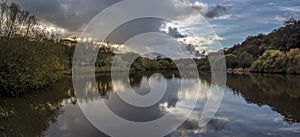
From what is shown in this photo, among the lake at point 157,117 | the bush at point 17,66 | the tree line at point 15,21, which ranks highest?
the tree line at point 15,21

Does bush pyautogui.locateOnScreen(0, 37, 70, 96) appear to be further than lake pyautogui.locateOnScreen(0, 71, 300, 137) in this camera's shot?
Yes

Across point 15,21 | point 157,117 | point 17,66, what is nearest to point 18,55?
point 17,66

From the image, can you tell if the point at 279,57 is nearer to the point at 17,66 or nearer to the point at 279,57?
the point at 279,57

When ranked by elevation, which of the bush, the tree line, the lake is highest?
the tree line

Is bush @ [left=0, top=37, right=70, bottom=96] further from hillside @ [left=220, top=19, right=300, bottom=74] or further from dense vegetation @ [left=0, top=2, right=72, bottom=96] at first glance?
hillside @ [left=220, top=19, right=300, bottom=74]

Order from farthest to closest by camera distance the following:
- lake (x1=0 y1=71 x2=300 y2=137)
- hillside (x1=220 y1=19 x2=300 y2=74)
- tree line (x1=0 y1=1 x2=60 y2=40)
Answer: hillside (x1=220 y1=19 x2=300 y2=74)
tree line (x1=0 y1=1 x2=60 y2=40)
lake (x1=0 y1=71 x2=300 y2=137)

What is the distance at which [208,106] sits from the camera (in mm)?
12391

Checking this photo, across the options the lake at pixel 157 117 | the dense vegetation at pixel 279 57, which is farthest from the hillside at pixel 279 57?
the lake at pixel 157 117

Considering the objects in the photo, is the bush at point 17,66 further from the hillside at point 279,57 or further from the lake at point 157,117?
the hillside at point 279,57

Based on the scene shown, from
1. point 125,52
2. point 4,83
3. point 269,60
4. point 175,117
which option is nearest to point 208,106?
point 175,117

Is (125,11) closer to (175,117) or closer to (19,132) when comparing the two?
(175,117)

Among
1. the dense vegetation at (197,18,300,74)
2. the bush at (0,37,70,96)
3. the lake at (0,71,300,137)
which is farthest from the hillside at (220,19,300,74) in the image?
the bush at (0,37,70,96)

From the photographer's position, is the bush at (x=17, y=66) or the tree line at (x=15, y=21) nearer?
the bush at (x=17, y=66)

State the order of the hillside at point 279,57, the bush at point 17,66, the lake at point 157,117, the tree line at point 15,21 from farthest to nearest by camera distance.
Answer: the hillside at point 279,57
the tree line at point 15,21
the bush at point 17,66
the lake at point 157,117
